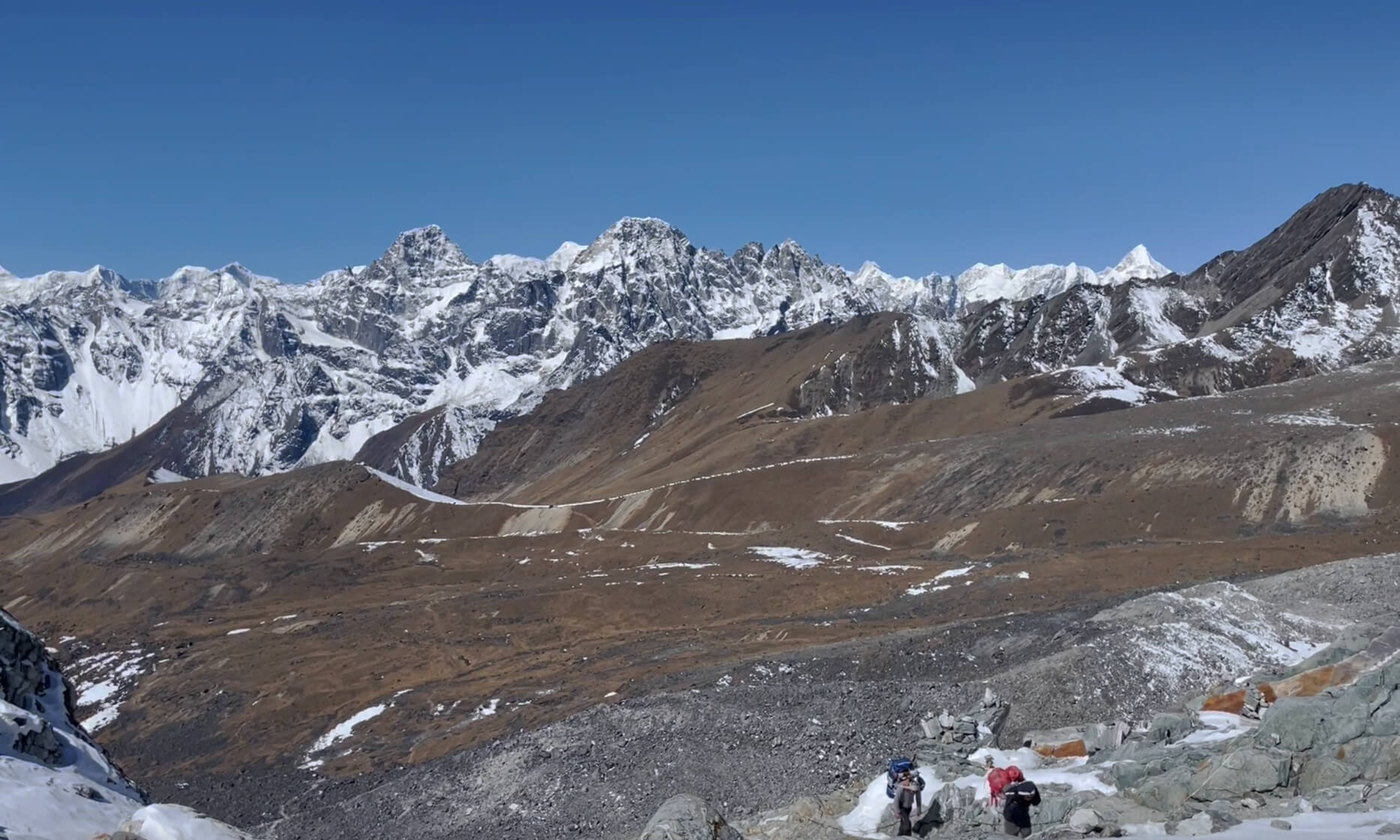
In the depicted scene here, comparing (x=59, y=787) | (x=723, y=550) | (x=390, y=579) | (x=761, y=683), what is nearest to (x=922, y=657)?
(x=761, y=683)

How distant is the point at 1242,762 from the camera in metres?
17.8

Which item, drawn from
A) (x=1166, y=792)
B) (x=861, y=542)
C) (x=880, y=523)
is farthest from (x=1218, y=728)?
(x=880, y=523)

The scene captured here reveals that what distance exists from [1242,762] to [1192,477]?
67.6 meters

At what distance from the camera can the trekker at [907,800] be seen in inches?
783

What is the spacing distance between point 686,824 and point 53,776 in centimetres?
925

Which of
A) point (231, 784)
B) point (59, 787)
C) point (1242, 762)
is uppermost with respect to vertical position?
point (59, 787)

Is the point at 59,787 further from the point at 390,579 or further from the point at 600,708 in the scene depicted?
the point at 390,579

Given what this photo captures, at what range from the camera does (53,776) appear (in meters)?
16.0

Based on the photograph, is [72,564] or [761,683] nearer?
[761,683]

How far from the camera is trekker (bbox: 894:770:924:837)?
19892mm

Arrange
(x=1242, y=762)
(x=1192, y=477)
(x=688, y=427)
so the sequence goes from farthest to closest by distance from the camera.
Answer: (x=688, y=427), (x=1192, y=477), (x=1242, y=762)

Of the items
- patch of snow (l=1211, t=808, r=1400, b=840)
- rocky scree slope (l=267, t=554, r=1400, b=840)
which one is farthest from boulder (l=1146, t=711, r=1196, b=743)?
patch of snow (l=1211, t=808, r=1400, b=840)

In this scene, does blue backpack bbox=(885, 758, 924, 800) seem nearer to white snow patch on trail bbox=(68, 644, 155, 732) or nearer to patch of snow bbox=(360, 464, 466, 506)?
white snow patch on trail bbox=(68, 644, 155, 732)

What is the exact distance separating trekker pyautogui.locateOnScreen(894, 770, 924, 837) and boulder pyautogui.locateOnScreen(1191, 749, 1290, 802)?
463 centimetres
